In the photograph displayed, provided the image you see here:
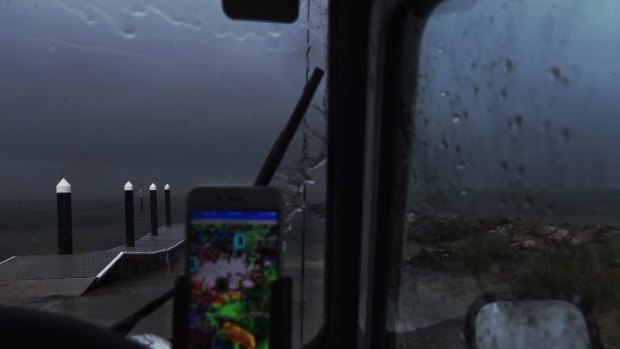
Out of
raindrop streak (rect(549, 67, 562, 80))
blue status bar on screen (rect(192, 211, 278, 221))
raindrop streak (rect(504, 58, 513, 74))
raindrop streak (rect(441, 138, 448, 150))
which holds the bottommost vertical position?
blue status bar on screen (rect(192, 211, 278, 221))

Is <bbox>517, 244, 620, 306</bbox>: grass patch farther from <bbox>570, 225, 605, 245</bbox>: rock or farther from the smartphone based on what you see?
the smartphone

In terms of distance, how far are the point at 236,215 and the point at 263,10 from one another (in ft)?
2.15

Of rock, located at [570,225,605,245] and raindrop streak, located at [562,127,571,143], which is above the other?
raindrop streak, located at [562,127,571,143]

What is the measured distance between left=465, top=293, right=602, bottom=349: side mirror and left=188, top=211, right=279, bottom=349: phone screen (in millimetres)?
716

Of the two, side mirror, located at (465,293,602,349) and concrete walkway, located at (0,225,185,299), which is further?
concrete walkway, located at (0,225,185,299)

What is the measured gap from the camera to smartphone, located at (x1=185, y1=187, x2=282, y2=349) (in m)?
1.78

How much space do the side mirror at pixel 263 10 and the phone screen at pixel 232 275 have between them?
2.06ft

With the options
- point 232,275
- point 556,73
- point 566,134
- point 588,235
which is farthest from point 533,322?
point 232,275

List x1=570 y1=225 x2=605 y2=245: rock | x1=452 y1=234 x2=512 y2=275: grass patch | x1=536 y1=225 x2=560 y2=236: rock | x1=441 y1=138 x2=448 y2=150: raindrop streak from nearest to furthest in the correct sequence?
x1=570 y1=225 x2=605 y2=245: rock → x1=536 y1=225 x2=560 y2=236: rock → x1=452 y1=234 x2=512 y2=275: grass patch → x1=441 y1=138 x2=448 y2=150: raindrop streak

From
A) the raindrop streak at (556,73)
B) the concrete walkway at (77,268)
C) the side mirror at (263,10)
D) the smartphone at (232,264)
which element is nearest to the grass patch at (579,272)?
the raindrop streak at (556,73)

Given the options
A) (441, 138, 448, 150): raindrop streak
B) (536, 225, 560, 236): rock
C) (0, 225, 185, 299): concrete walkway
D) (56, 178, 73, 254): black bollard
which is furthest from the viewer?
(56, 178, 73, 254): black bollard

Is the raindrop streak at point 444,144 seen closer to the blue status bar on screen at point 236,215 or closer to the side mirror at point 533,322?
the side mirror at point 533,322

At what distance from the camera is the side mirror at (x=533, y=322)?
175 cm

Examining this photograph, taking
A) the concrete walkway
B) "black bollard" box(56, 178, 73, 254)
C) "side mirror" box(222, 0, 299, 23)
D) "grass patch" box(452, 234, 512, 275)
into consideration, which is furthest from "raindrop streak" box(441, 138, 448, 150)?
"black bollard" box(56, 178, 73, 254)
